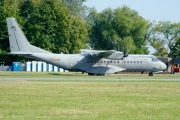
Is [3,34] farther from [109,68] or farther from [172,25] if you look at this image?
[172,25]

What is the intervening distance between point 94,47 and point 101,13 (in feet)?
29.7

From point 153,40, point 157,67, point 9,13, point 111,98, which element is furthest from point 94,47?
point 111,98

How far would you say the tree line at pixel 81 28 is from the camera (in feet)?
338

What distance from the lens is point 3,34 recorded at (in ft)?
327

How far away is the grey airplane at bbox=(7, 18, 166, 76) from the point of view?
6275 cm

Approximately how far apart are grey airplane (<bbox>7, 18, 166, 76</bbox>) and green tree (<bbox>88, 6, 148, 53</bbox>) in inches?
2387

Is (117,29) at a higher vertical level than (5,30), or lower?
higher

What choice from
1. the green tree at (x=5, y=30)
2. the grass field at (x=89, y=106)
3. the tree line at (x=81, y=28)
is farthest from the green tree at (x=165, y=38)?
the grass field at (x=89, y=106)

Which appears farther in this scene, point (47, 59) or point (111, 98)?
point (47, 59)

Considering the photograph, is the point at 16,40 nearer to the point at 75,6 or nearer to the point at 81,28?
the point at 81,28

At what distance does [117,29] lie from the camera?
132 meters

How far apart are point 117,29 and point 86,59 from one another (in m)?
67.0

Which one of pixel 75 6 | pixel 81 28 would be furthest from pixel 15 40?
pixel 75 6

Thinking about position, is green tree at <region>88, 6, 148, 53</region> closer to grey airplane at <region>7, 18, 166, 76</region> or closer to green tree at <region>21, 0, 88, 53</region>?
green tree at <region>21, 0, 88, 53</region>
